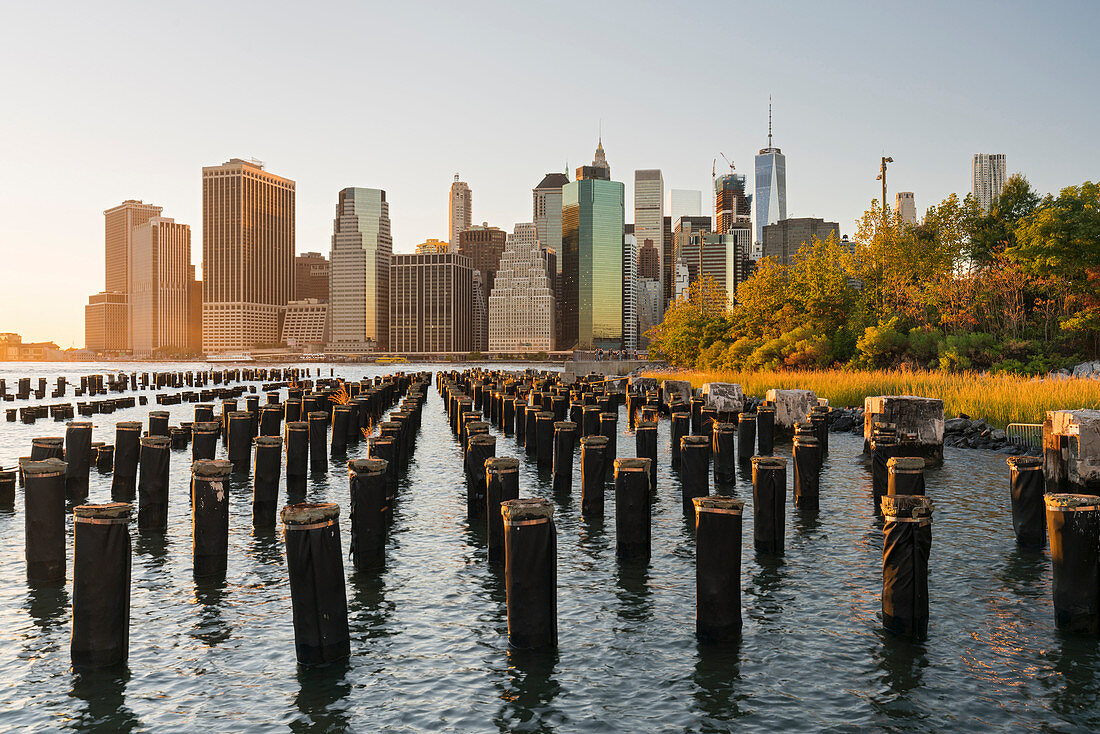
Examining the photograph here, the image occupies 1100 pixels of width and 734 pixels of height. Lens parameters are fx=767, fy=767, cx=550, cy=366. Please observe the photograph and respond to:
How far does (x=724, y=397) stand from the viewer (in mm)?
31016

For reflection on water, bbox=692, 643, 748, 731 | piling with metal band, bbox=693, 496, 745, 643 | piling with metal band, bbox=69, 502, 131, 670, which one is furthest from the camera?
piling with metal band, bbox=693, 496, 745, 643

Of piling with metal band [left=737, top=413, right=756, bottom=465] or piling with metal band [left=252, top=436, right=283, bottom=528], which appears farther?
piling with metal band [left=737, top=413, right=756, bottom=465]

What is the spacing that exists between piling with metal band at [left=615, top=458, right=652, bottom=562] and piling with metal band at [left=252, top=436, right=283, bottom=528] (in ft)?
23.1

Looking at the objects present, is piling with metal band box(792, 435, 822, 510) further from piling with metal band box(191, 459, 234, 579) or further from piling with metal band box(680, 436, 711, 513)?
piling with metal band box(191, 459, 234, 579)

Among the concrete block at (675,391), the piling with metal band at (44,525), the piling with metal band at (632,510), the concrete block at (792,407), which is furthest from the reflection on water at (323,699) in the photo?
the concrete block at (675,391)

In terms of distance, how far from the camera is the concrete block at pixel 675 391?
129ft

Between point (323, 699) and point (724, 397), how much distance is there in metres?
25.1

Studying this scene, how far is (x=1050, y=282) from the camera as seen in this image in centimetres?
4119

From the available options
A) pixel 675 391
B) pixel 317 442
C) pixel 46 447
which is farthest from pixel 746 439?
pixel 46 447

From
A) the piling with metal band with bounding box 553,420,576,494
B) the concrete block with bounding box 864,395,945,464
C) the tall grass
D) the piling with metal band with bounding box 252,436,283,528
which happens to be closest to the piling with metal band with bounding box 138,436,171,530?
the piling with metal band with bounding box 252,436,283,528

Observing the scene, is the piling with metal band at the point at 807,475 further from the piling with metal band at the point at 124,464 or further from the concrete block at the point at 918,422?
the piling with metal band at the point at 124,464

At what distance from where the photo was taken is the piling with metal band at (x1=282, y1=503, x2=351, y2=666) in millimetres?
8305

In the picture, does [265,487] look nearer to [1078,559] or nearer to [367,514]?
[367,514]

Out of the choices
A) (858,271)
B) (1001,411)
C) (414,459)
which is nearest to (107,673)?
(414,459)
